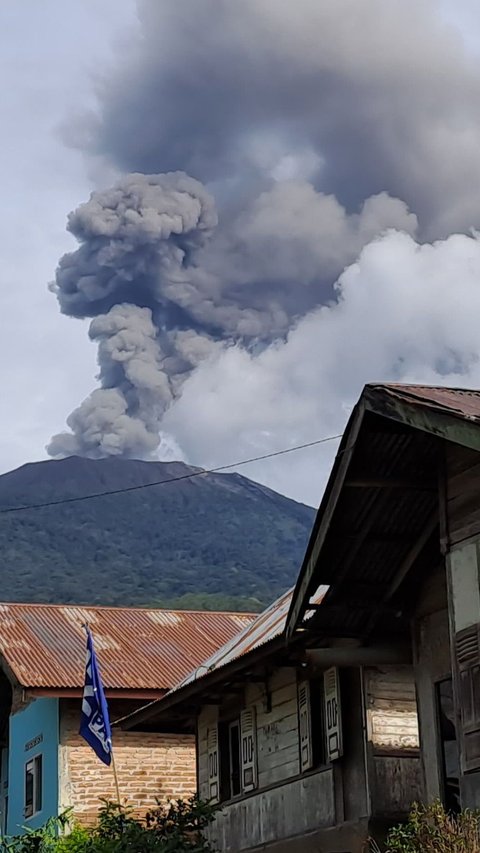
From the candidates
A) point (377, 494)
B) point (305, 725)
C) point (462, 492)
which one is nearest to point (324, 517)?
point (377, 494)

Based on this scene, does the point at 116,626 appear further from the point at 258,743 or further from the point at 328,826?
the point at 328,826

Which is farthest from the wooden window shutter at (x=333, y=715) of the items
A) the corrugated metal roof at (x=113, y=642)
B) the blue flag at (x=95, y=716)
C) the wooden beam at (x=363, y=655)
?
the corrugated metal roof at (x=113, y=642)

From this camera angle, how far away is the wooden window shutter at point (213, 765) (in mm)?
24294

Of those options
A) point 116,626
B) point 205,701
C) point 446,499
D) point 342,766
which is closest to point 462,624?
point 446,499

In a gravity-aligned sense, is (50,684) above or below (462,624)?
above

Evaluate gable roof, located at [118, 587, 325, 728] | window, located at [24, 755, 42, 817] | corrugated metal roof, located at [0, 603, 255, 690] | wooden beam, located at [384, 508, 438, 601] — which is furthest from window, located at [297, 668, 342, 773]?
window, located at [24, 755, 42, 817]

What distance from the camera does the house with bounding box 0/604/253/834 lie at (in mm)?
31062

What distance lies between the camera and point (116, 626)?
36.5 m

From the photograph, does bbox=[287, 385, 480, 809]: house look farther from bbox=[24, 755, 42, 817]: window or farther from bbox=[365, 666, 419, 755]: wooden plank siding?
bbox=[24, 755, 42, 817]: window

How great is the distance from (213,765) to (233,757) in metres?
0.77

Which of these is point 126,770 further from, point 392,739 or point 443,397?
→ point 443,397

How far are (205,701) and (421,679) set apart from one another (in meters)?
7.23

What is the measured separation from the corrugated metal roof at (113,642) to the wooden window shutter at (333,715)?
11855mm

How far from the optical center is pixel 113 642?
1374 inches
